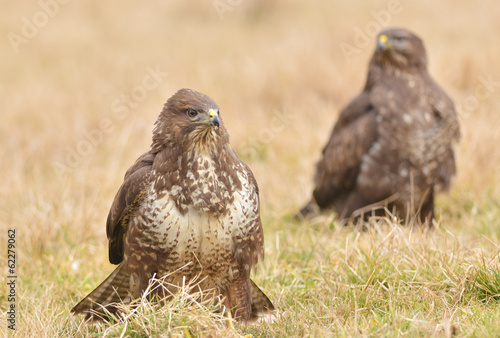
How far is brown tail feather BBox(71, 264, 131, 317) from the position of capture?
12.6 ft

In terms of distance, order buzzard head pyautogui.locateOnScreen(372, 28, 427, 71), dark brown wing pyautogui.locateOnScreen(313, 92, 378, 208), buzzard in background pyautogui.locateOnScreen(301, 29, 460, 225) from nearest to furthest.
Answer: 1. buzzard in background pyautogui.locateOnScreen(301, 29, 460, 225)
2. dark brown wing pyautogui.locateOnScreen(313, 92, 378, 208)
3. buzzard head pyautogui.locateOnScreen(372, 28, 427, 71)

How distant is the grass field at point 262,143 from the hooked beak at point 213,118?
0.84 meters

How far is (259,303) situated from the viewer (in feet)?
12.8

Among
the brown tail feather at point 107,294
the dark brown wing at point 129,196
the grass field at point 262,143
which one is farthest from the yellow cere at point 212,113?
the brown tail feather at point 107,294

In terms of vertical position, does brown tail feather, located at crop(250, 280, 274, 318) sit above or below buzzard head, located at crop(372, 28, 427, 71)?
below

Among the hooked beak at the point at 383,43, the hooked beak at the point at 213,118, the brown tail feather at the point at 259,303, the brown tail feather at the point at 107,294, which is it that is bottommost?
the brown tail feather at the point at 259,303

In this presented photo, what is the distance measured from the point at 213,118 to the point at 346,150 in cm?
261

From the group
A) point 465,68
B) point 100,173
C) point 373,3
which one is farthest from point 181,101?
point 373,3

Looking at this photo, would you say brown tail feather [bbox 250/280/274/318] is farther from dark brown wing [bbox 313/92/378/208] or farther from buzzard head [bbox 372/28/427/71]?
buzzard head [bbox 372/28/427/71]

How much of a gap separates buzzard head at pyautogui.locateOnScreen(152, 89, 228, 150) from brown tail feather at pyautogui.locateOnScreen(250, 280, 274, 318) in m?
0.85

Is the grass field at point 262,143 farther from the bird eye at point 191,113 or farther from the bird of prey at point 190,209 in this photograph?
the bird eye at point 191,113

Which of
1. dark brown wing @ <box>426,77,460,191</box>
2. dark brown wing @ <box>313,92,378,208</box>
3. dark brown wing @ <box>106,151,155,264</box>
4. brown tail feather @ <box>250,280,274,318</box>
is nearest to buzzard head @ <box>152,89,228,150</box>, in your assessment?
dark brown wing @ <box>106,151,155,264</box>

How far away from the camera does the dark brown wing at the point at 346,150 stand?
18.8 feet

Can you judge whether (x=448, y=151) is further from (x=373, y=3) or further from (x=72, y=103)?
(x=373, y=3)
